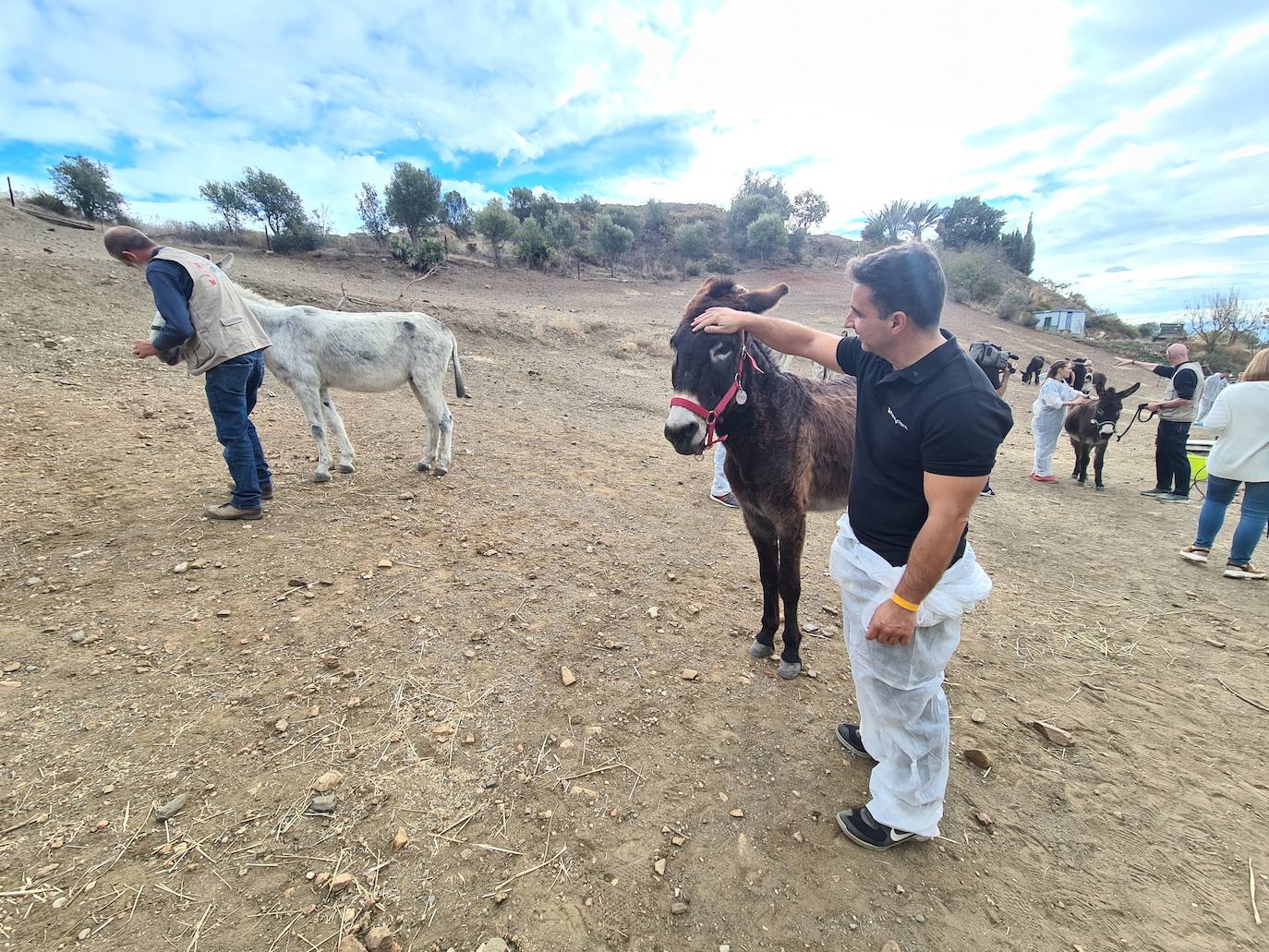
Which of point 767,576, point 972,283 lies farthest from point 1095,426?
point 972,283

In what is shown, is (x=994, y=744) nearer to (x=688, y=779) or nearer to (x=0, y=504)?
(x=688, y=779)

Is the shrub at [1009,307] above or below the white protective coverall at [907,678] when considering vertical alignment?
above

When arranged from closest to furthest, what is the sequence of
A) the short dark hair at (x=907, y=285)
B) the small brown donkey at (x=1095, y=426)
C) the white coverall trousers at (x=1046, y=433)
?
the short dark hair at (x=907, y=285) < the small brown donkey at (x=1095, y=426) < the white coverall trousers at (x=1046, y=433)

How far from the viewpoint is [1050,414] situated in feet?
27.2

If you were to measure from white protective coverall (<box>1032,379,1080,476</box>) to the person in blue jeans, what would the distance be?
3557 mm

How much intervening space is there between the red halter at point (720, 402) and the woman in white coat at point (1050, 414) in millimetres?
8086

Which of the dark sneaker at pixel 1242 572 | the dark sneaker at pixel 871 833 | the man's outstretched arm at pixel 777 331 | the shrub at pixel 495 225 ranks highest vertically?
the shrub at pixel 495 225

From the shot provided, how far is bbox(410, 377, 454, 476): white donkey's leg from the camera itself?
587 cm

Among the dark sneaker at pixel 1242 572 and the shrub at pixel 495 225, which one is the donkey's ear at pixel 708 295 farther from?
the shrub at pixel 495 225

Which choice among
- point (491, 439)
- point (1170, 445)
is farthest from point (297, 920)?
point (1170, 445)

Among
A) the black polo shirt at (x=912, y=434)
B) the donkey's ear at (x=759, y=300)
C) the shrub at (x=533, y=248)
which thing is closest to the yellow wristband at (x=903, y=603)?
the black polo shirt at (x=912, y=434)

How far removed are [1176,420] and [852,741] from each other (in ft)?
27.6

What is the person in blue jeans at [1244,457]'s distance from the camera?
4324 mm

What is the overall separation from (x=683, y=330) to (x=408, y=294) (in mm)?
15491
